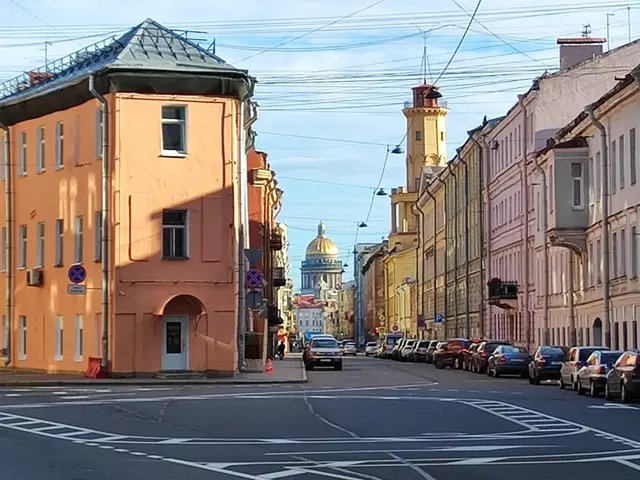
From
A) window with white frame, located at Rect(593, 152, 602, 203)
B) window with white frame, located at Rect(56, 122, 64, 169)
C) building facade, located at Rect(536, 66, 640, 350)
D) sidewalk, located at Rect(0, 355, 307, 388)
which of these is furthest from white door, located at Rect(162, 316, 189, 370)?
window with white frame, located at Rect(593, 152, 602, 203)

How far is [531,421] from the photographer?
23.8 metres

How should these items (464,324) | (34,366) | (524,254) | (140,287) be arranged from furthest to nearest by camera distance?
(464,324)
(524,254)
(34,366)
(140,287)

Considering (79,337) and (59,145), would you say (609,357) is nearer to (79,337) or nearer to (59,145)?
(79,337)

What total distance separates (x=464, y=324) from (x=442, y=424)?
61713mm

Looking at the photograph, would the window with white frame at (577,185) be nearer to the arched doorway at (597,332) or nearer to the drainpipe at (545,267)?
the drainpipe at (545,267)

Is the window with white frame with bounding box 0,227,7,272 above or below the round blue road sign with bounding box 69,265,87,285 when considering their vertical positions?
above

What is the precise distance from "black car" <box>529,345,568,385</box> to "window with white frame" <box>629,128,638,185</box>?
694 centimetres

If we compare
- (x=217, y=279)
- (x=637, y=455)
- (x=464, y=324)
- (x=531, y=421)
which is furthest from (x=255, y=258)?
(x=464, y=324)

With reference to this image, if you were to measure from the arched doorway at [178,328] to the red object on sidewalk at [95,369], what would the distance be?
6.65 feet

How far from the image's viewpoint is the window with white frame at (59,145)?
46688mm

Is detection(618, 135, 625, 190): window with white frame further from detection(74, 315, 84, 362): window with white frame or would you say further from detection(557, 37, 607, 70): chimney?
detection(74, 315, 84, 362): window with white frame

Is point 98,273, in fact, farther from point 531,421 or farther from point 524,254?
point 524,254

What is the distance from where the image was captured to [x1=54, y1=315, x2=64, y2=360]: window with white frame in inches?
1822

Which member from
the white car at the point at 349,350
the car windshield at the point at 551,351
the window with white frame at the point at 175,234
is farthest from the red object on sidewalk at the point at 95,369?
the white car at the point at 349,350
